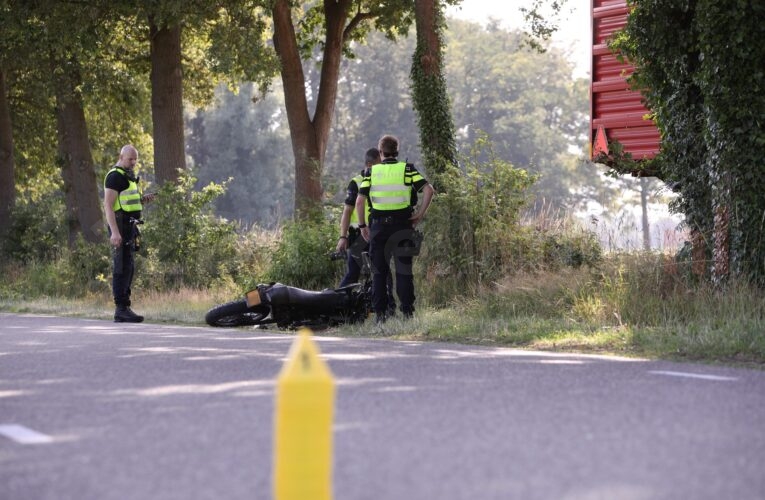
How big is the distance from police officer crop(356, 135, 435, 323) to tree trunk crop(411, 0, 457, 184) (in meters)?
6.89

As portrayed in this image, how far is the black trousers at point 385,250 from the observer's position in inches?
539

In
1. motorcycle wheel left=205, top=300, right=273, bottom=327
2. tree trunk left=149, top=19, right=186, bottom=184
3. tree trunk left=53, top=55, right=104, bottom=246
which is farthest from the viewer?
tree trunk left=53, top=55, right=104, bottom=246

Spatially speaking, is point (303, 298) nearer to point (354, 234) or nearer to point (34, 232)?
point (354, 234)

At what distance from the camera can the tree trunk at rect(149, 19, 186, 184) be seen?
28234 mm

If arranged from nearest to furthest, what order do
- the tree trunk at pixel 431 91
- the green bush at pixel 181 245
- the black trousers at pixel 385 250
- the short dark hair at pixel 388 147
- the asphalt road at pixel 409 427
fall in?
the asphalt road at pixel 409 427 < the short dark hair at pixel 388 147 < the black trousers at pixel 385 250 < the tree trunk at pixel 431 91 < the green bush at pixel 181 245

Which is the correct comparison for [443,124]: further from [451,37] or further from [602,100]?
[451,37]

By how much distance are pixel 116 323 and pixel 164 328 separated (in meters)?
1.78

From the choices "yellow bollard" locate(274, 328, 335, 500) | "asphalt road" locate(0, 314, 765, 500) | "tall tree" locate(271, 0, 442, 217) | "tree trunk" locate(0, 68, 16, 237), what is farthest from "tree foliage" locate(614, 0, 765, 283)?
"tree trunk" locate(0, 68, 16, 237)

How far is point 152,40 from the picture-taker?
28.5m

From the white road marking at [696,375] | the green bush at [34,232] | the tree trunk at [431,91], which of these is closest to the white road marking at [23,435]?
the white road marking at [696,375]

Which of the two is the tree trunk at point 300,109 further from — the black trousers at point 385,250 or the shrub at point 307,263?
the black trousers at point 385,250

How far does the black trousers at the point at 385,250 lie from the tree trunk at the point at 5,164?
23.3 meters

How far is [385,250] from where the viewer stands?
13789mm

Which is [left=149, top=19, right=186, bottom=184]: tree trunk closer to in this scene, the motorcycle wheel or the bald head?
the bald head
